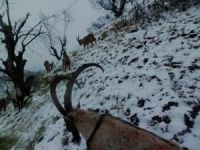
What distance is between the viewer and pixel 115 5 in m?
31.0

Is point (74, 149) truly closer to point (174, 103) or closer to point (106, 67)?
point (174, 103)

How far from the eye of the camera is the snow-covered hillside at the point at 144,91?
551cm

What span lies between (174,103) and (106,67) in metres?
4.64

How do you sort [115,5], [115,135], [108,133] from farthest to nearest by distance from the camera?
1. [115,5]
2. [108,133]
3. [115,135]

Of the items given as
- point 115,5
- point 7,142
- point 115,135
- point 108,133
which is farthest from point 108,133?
point 115,5

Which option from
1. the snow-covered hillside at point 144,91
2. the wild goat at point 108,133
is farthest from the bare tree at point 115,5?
the wild goat at point 108,133

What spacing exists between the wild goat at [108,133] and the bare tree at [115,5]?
79.3 ft

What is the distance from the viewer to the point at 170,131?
16.9ft

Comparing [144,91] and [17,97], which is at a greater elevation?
[144,91]

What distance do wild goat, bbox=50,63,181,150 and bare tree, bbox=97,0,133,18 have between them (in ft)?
79.3

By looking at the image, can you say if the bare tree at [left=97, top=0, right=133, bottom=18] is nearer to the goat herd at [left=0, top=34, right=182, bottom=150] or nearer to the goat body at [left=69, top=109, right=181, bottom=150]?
the goat herd at [left=0, top=34, right=182, bottom=150]

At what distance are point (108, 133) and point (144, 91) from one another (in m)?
2.29

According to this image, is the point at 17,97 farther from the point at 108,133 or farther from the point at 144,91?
the point at 108,133

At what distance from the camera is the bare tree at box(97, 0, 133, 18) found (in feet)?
95.7
